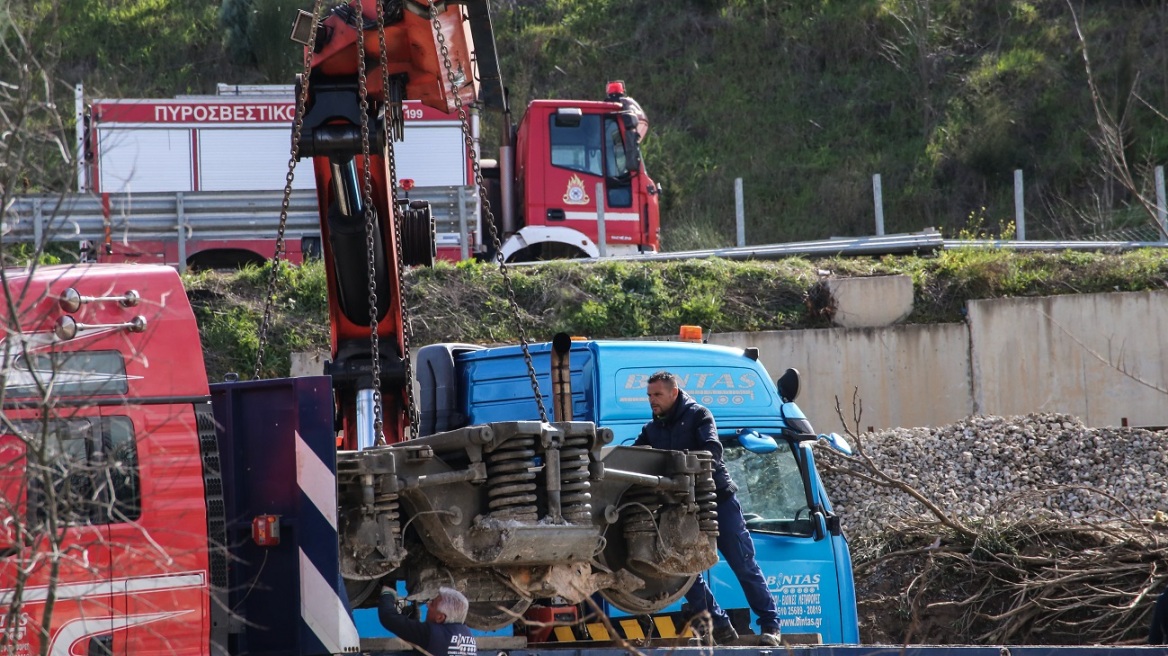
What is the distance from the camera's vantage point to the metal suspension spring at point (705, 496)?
23.5ft

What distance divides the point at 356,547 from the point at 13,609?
81.6 inches

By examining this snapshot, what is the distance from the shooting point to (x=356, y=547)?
6172 millimetres

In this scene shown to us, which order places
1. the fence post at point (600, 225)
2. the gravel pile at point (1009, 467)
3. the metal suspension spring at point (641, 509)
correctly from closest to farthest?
1. the metal suspension spring at point (641, 509)
2. the gravel pile at point (1009, 467)
3. the fence post at point (600, 225)

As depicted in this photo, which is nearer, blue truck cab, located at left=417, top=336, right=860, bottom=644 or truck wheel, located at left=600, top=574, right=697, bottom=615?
truck wheel, located at left=600, top=574, right=697, bottom=615

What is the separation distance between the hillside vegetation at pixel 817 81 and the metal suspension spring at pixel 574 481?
20.8 metres

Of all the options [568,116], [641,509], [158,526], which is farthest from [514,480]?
[568,116]

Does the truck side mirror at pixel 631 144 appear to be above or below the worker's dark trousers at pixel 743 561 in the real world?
above

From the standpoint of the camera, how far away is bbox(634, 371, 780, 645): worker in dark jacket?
8078mm

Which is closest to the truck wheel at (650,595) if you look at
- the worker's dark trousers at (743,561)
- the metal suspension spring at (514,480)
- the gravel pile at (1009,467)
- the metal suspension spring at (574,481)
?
the worker's dark trousers at (743,561)

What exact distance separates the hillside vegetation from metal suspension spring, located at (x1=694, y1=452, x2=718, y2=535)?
20.0m

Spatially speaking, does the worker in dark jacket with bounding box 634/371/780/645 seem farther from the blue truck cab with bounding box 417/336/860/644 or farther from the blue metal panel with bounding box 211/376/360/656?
the blue metal panel with bounding box 211/376/360/656

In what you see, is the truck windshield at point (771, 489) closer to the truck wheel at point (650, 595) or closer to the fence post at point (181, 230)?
the truck wheel at point (650, 595)

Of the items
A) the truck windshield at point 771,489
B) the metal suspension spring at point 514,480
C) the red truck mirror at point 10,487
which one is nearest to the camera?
the red truck mirror at point 10,487

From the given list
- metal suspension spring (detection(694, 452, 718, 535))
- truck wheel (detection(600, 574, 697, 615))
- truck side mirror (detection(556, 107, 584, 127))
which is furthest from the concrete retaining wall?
metal suspension spring (detection(694, 452, 718, 535))
